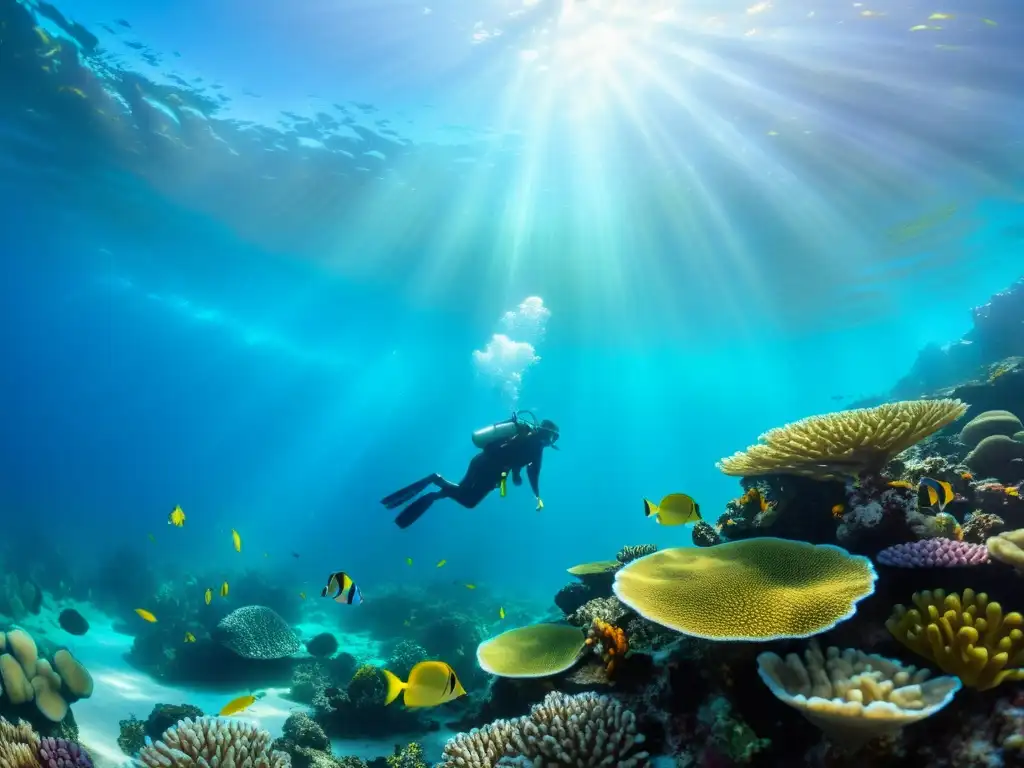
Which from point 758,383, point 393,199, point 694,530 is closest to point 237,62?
point 393,199

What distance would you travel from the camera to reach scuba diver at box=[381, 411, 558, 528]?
1049 cm


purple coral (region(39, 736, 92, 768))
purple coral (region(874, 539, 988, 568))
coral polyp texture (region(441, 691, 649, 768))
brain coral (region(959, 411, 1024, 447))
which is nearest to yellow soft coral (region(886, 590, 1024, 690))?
purple coral (region(874, 539, 988, 568))

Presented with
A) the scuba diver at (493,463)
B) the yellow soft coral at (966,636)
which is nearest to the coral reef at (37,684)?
the scuba diver at (493,463)

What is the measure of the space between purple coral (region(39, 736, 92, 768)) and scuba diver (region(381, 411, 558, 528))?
583 cm

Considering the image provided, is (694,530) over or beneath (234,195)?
beneath

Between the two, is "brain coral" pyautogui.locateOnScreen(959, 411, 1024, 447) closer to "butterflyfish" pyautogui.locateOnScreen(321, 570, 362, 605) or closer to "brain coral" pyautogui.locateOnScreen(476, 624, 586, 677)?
"brain coral" pyautogui.locateOnScreen(476, 624, 586, 677)

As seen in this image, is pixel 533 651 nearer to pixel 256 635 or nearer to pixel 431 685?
pixel 431 685

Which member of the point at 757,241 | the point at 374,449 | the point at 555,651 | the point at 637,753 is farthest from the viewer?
the point at 374,449

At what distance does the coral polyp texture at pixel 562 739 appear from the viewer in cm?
334

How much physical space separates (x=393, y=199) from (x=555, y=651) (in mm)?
20493

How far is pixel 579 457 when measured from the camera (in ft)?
458

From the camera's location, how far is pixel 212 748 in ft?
13.1

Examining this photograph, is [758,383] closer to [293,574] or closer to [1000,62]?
[1000,62]

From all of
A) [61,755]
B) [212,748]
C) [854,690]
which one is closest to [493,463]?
[212,748]
